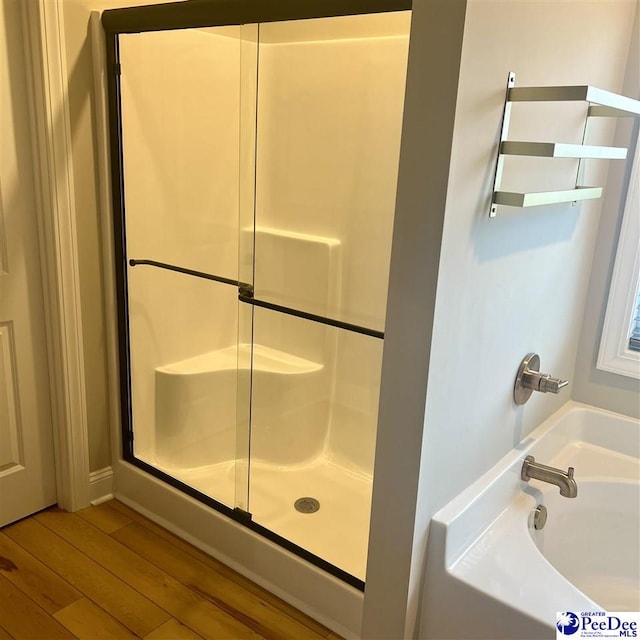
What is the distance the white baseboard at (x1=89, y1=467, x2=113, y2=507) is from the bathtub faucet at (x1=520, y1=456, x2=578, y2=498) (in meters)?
1.59

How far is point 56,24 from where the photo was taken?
6.41 feet

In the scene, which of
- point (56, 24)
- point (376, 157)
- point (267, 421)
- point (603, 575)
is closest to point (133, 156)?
point (56, 24)

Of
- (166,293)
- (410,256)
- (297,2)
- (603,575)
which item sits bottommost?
(603,575)

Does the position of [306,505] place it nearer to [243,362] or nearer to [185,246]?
[243,362]

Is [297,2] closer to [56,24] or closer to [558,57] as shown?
[558,57]

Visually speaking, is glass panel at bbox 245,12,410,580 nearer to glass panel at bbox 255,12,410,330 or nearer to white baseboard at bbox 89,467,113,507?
glass panel at bbox 255,12,410,330

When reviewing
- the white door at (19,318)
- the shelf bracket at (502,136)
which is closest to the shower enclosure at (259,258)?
the white door at (19,318)

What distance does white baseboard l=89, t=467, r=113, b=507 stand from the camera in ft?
7.98

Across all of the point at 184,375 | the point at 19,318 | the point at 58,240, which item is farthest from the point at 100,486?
the point at 58,240

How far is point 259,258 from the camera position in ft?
7.34

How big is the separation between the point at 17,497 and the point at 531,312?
1908 mm

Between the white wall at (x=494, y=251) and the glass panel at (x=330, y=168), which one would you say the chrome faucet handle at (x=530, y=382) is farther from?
the glass panel at (x=330, y=168)

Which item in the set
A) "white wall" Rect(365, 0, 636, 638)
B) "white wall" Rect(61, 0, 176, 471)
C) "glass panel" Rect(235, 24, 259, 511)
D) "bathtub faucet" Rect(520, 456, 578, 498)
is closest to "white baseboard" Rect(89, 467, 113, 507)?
"white wall" Rect(61, 0, 176, 471)

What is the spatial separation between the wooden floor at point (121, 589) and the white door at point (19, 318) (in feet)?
0.50
